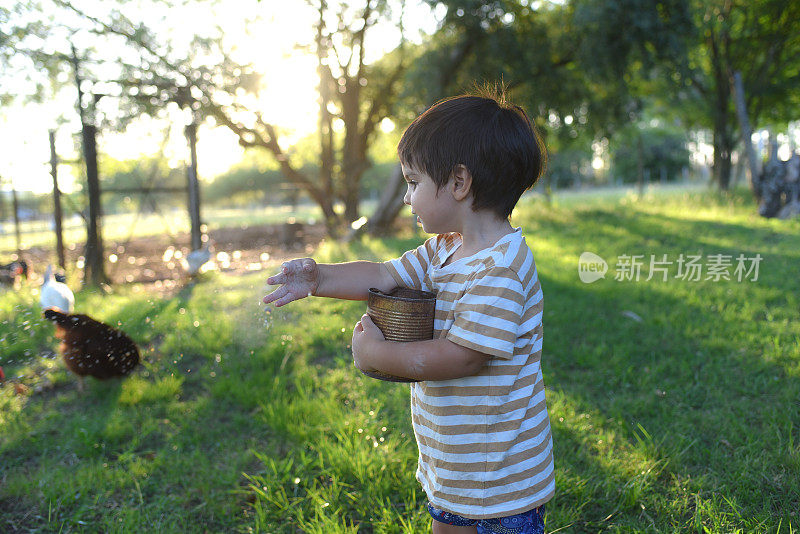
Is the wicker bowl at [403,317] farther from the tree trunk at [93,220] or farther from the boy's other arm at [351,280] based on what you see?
the tree trunk at [93,220]

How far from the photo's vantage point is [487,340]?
140cm

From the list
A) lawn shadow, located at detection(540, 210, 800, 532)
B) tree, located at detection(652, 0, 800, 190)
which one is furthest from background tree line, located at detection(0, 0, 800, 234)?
lawn shadow, located at detection(540, 210, 800, 532)

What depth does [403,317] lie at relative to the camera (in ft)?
5.01

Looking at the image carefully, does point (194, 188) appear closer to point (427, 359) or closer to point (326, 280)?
point (326, 280)

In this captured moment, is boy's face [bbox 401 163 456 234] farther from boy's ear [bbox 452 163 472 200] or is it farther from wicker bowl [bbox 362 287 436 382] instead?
wicker bowl [bbox 362 287 436 382]

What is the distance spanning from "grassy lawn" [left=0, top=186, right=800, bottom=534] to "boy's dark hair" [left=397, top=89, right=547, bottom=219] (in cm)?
162

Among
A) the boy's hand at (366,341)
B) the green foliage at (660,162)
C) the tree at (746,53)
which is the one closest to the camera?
the boy's hand at (366,341)

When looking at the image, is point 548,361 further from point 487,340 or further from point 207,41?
point 207,41

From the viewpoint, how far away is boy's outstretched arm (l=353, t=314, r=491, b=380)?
4.74ft

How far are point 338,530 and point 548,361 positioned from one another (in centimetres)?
232

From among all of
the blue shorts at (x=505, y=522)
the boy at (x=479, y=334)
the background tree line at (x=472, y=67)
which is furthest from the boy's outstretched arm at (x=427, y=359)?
the background tree line at (x=472, y=67)

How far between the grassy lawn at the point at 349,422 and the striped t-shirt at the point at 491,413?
1.00 metres

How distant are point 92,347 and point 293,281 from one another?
279 centimetres

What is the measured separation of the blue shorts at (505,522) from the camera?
1617 mm
